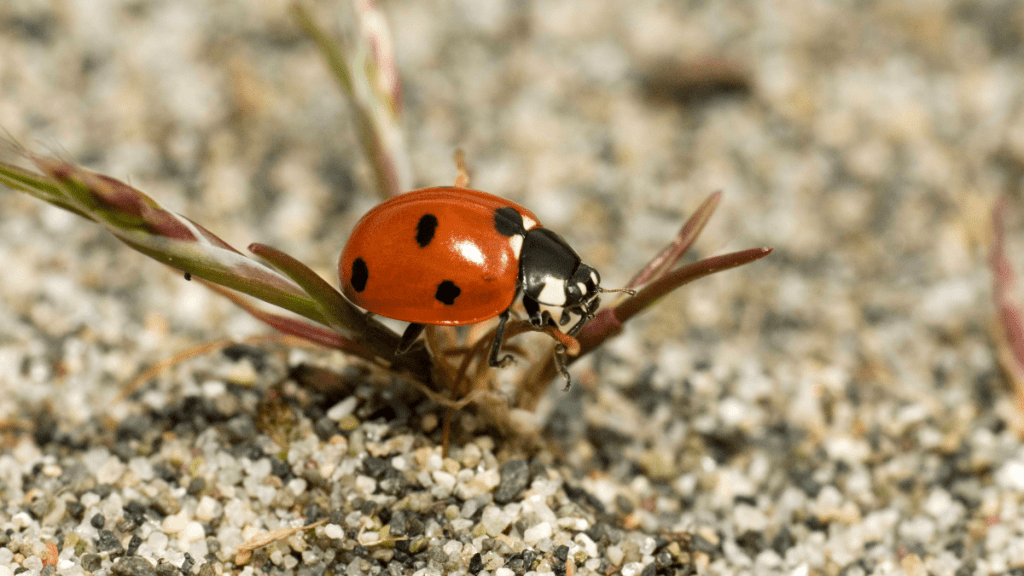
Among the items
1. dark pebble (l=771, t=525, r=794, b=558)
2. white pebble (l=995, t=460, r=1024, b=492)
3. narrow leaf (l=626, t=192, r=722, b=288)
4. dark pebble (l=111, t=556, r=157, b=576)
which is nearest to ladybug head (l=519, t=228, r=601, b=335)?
narrow leaf (l=626, t=192, r=722, b=288)

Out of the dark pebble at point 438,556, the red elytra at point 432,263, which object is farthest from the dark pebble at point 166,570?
the red elytra at point 432,263

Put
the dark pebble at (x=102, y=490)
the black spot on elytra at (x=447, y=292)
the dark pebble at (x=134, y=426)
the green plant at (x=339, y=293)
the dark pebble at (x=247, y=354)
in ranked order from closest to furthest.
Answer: the green plant at (x=339, y=293) → the black spot on elytra at (x=447, y=292) → the dark pebble at (x=102, y=490) → the dark pebble at (x=134, y=426) → the dark pebble at (x=247, y=354)

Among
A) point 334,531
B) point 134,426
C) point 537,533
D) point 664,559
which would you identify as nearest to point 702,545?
point 664,559

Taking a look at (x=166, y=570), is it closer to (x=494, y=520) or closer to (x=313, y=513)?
(x=313, y=513)

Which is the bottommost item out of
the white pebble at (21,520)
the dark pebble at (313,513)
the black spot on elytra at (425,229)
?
the white pebble at (21,520)

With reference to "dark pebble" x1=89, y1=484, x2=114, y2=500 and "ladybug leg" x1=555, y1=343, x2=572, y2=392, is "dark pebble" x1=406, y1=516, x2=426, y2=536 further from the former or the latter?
"dark pebble" x1=89, y1=484, x2=114, y2=500

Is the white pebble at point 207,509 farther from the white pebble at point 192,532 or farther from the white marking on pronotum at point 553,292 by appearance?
the white marking on pronotum at point 553,292
